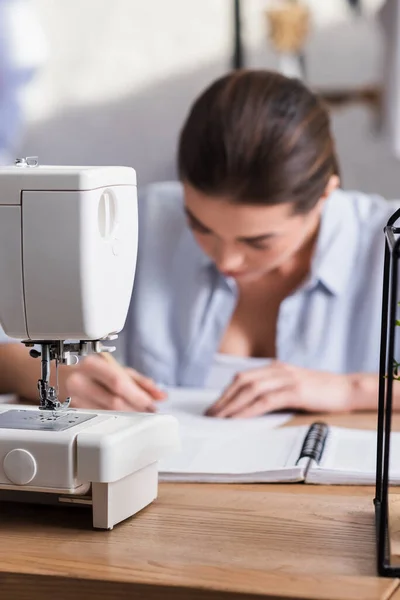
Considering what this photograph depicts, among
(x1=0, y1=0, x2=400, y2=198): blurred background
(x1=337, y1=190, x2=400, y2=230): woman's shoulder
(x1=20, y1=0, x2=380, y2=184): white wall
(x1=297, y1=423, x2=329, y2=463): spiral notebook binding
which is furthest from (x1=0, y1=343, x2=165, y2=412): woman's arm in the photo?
(x1=20, y1=0, x2=380, y2=184): white wall

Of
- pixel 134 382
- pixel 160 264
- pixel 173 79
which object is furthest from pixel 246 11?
pixel 134 382

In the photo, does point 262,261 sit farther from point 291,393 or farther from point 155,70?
point 155,70

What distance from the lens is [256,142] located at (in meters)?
1.87

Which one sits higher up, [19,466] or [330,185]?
[330,185]

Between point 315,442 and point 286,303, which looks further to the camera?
point 286,303

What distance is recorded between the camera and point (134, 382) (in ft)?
5.22

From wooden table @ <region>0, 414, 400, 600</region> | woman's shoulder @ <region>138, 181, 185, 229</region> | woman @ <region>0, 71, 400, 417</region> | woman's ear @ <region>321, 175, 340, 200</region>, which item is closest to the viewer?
wooden table @ <region>0, 414, 400, 600</region>

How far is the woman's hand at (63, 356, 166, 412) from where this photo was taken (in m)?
1.53

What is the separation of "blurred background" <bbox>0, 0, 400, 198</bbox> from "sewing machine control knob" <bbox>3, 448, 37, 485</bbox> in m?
2.40

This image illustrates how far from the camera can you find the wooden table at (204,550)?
82 centimetres

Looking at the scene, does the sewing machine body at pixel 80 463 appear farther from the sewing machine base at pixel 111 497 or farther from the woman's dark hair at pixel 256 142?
the woman's dark hair at pixel 256 142

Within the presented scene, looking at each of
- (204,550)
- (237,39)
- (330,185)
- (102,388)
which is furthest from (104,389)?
(237,39)

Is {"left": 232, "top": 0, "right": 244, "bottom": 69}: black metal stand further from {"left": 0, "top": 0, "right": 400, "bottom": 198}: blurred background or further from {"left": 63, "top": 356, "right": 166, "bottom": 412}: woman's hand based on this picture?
{"left": 63, "top": 356, "right": 166, "bottom": 412}: woman's hand

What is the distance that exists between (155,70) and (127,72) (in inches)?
4.8
